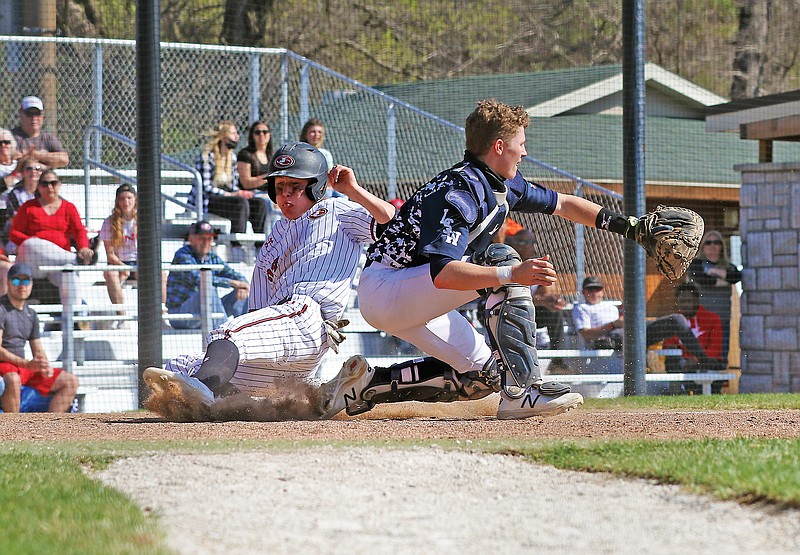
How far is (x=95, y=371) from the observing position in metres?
9.48

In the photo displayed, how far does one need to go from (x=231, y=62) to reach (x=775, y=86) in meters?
10.3

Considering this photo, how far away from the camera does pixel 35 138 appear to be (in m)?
10.5

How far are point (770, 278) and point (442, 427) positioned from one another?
7253 mm

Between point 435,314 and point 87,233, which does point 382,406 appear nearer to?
point 435,314

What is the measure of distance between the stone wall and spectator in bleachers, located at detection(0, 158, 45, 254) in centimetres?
683

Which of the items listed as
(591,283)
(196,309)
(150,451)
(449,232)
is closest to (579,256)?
(591,283)

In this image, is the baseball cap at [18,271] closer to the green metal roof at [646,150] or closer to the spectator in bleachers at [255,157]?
the spectator in bleachers at [255,157]

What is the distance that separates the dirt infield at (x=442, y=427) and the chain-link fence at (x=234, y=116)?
3.58 metres

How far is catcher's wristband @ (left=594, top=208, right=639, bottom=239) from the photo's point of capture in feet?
18.9

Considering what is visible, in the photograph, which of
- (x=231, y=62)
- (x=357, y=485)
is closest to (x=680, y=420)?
(x=357, y=485)

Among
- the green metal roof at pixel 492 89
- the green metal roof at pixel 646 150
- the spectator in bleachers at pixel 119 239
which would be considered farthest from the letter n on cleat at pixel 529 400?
the green metal roof at pixel 492 89

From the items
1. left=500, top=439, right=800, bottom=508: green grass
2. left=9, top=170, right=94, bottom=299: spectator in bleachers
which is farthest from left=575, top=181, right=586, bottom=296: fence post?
left=500, top=439, right=800, bottom=508: green grass

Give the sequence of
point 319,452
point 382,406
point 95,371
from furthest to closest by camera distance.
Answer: point 95,371, point 382,406, point 319,452

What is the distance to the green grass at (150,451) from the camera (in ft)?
9.80
